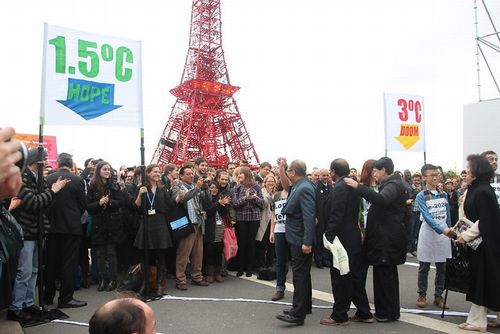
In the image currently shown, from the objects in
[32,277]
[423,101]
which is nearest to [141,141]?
[32,277]

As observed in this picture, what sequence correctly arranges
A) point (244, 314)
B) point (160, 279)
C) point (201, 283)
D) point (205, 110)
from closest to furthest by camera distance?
point (244, 314) < point (160, 279) < point (201, 283) < point (205, 110)

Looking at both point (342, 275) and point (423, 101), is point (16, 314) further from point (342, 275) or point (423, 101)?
point (423, 101)

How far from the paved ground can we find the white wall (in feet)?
21.4

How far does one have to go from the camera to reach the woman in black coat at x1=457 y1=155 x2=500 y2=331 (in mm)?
4184

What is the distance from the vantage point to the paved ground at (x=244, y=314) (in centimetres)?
435

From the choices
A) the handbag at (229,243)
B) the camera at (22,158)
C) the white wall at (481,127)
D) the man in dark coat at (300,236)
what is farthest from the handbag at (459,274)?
the white wall at (481,127)

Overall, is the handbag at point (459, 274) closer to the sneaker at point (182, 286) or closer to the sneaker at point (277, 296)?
the sneaker at point (277, 296)

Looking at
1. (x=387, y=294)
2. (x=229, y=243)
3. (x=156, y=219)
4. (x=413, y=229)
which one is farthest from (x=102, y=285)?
(x=413, y=229)

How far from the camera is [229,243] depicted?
6.87 metres

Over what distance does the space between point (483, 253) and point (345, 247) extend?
1.42 m

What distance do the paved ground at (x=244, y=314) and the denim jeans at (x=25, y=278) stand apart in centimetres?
35

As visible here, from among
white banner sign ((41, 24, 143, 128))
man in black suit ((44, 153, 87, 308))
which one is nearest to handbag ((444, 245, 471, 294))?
white banner sign ((41, 24, 143, 128))

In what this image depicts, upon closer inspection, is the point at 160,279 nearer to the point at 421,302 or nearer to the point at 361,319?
the point at 361,319

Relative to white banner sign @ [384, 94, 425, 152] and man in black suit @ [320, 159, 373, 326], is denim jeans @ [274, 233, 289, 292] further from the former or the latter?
white banner sign @ [384, 94, 425, 152]
